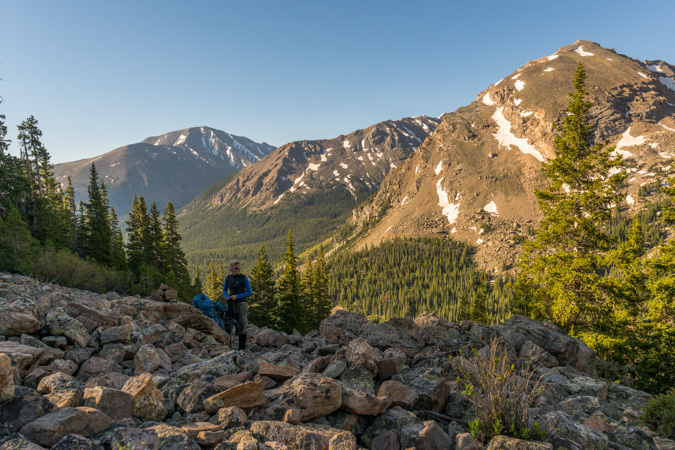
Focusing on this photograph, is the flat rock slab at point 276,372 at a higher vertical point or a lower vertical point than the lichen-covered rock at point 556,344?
higher

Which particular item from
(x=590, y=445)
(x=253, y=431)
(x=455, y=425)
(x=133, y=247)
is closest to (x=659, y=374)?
(x=590, y=445)

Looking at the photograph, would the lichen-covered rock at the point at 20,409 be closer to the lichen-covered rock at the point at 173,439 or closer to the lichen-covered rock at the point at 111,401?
the lichen-covered rock at the point at 111,401

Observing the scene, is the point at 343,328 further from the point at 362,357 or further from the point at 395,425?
the point at 395,425

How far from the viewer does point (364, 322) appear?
Answer: 14984mm

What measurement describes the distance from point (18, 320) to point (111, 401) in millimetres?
5196

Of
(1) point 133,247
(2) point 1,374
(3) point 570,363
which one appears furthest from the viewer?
(1) point 133,247

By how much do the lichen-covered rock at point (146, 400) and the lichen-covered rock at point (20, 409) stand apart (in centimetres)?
94

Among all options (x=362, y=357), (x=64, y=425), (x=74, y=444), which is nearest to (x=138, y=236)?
(x=362, y=357)

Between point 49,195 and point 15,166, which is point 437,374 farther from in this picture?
point 49,195

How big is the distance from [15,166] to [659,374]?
A: 54.0 meters

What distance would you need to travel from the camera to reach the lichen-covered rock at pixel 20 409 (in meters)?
3.73

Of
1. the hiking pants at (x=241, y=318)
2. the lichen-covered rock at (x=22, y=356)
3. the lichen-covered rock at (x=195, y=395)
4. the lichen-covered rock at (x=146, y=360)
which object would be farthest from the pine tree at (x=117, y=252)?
the lichen-covered rock at (x=195, y=395)

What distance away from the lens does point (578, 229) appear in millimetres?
16922

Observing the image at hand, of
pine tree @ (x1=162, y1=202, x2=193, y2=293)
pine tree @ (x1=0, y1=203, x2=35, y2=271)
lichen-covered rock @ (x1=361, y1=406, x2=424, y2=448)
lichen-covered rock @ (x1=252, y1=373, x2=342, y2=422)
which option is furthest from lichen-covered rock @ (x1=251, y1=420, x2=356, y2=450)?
pine tree @ (x1=162, y1=202, x2=193, y2=293)
